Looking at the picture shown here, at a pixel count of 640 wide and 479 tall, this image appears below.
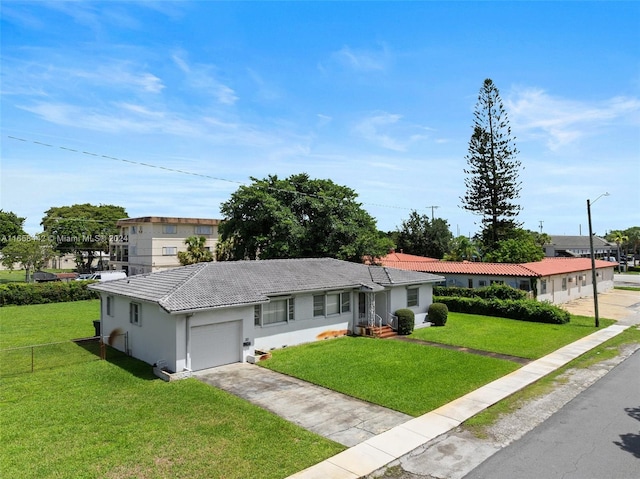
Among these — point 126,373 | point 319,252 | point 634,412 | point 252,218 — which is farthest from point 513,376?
point 252,218

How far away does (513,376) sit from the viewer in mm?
16125

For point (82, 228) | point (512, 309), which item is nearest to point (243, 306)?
point (512, 309)

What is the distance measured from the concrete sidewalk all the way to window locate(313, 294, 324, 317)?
9652 millimetres

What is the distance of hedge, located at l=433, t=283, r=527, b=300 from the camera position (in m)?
30.9

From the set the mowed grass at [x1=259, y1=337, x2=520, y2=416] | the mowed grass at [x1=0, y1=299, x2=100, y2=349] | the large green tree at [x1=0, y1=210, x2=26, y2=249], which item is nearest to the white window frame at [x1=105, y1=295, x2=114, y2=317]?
the mowed grass at [x1=0, y1=299, x2=100, y2=349]

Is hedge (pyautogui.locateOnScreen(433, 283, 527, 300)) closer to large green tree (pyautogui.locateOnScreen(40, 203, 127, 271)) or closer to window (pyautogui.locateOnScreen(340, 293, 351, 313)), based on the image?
window (pyautogui.locateOnScreen(340, 293, 351, 313))

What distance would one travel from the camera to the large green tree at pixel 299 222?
115ft

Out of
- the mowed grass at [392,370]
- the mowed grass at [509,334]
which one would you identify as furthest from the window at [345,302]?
the mowed grass at [509,334]

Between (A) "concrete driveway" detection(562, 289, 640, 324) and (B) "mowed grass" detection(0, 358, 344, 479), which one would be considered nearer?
(B) "mowed grass" detection(0, 358, 344, 479)

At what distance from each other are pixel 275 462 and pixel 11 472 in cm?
568

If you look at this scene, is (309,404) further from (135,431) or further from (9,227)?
(9,227)

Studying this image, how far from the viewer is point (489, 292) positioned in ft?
105

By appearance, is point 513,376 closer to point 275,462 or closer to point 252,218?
point 275,462

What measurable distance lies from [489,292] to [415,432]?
76.7 ft
